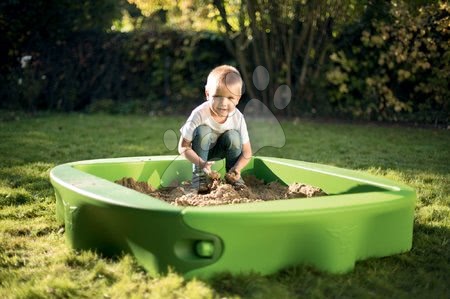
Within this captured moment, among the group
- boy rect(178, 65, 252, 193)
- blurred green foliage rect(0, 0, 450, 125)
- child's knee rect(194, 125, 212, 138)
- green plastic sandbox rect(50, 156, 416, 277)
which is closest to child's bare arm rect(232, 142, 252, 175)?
boy rect(178, 65, 252, 193)

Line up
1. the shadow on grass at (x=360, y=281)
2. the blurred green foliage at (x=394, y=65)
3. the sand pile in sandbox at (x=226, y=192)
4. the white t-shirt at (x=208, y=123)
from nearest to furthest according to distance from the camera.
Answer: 1. the shadow on grass at (x=360, y=281)
2. the sand pile in sandbox at (x=226, y=192)
3. the white t-shirt at (x=208, y=123)
4. the blurred green foliage at (x=394, y=65)

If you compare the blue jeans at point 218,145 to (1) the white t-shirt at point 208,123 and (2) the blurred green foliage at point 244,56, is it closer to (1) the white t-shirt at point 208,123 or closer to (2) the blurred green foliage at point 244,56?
(1) the white t-shirt at point 208,123

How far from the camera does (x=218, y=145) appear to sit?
3.11 meters

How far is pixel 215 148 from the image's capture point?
3.12 meters

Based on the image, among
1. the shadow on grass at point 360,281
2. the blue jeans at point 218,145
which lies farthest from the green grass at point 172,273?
the blue jeans at point 218,145

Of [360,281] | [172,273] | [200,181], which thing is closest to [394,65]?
[200,181]

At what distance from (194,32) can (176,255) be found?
23.1 feet

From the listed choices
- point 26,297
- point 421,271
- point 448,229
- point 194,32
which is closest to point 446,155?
point 448,229

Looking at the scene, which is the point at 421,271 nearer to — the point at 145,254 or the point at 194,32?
the point at 145,254

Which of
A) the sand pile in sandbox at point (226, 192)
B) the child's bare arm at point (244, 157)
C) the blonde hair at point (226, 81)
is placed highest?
the blonde hair at point (226, 81)

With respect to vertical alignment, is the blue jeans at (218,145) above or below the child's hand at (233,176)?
above

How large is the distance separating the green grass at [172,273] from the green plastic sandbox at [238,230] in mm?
46

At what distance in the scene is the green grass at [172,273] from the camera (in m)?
1.94

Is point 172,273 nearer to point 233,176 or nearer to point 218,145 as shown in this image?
point 233,176
